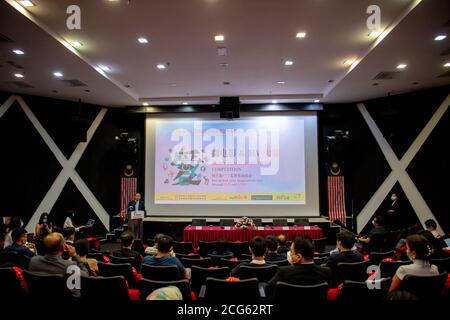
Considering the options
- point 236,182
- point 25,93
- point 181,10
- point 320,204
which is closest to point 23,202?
point 25,93

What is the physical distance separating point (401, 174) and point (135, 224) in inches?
341

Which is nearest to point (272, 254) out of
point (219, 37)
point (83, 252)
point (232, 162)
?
point (83, 252)

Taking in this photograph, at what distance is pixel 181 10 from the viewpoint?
5059mm

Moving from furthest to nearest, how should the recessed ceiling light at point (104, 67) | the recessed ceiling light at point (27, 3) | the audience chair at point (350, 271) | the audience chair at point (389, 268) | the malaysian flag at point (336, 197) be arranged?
the malaysian flag at point (336, 197)
the recessed ceiling light at point (104, 67)
the recessed ceiling light at point (27, 3)
the audience chair at point (389, 268)
the audience chair at point (350, 271)

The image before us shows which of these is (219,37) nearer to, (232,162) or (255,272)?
(255,272)

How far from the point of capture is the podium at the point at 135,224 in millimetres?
9555

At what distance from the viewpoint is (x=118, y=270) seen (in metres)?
3.44

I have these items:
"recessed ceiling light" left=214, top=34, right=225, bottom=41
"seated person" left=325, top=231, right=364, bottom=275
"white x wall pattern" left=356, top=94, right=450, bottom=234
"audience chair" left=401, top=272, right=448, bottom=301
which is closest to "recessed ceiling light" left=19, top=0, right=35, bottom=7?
"recessed ceiling light" left=214, top=34, right=225, bottom=41

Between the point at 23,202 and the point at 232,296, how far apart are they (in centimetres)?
914

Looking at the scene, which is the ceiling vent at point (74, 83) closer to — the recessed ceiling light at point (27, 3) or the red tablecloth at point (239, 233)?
the recessed ceiling light at point (27, 3)

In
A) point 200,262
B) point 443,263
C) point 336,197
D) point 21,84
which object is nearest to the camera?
point 443,263

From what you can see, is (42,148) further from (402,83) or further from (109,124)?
(402,83)

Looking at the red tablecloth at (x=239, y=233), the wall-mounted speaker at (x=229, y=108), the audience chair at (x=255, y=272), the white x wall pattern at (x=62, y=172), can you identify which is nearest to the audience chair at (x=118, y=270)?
the audience chair at (x=255, y=272)

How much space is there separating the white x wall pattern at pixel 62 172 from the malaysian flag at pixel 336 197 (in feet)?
26.6
